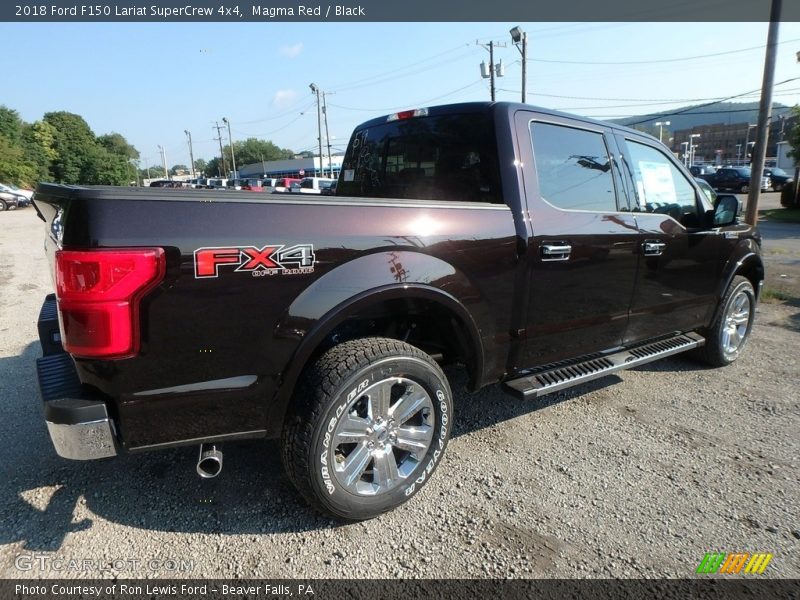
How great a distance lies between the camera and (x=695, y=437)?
330 centimetres

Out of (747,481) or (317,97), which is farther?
(317,97)

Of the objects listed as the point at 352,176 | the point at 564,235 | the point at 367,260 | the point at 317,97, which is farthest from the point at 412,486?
the point at 317,97

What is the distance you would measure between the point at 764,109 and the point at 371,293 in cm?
1138

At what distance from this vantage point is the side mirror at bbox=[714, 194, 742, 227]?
4035 mm

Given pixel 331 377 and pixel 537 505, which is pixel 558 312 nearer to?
pixel 537 505

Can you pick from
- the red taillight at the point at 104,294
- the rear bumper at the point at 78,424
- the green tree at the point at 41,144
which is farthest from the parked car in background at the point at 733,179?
the green tree at the point at 41,144

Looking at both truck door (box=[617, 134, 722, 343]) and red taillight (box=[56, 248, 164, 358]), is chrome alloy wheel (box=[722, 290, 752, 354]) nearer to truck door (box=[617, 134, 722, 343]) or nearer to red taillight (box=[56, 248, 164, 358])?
truck door (box=[617, 134, 722, 343])

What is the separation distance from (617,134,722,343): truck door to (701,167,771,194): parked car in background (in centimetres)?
3069

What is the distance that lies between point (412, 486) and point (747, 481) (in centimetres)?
188

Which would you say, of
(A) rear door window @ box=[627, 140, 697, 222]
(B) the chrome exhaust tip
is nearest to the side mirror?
(A) rear door window @ box=[627, 140, 697, 222]

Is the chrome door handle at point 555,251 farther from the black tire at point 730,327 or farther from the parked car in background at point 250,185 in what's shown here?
the parked car in background at point 250,185

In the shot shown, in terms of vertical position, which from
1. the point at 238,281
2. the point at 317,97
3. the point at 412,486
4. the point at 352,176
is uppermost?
the point at 317,97

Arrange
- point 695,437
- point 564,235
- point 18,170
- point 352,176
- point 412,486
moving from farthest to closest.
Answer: point 18,170 < point 352,176 < point 695,437 < point 564,235 < point 412,486

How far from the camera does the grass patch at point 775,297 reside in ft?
23.0
